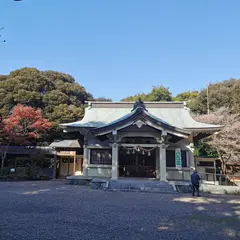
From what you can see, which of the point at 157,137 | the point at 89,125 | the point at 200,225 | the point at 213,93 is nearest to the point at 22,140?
the point at 89,125

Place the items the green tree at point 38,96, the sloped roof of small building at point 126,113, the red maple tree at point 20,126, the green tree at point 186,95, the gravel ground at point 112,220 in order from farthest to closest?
1. the green tree at point 186,95
2. the green tree at point 38,96
3. the red maple tree at point 20,126
4. the sloped roof of small building at point 126,113
5. the gravel ground at point 112,220

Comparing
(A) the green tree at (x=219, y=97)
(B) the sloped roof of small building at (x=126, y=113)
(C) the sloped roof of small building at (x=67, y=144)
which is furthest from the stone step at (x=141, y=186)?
(A) the green tree at (x=219, y=97)

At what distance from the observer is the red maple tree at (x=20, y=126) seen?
774 inches

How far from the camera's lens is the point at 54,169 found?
65.0 feet

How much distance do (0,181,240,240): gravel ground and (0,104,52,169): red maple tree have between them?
43.1 feet

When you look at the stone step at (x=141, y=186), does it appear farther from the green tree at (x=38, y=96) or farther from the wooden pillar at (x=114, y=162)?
the green tree at (x=38, y=96)

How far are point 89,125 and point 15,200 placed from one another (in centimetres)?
804

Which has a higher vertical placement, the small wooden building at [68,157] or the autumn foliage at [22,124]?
the autumn foliage at [22,124]

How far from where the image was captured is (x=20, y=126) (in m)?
21.0

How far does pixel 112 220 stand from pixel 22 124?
19009mm

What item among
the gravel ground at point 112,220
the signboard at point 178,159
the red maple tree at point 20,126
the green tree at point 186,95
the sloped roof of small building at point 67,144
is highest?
the green tree at point 186,95

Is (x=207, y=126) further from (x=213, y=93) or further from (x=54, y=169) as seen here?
(x=213, y=93)

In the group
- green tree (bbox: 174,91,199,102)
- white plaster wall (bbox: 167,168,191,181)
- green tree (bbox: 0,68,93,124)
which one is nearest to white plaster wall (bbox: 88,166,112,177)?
white plaster wall (bbox: 167,168,191,181)

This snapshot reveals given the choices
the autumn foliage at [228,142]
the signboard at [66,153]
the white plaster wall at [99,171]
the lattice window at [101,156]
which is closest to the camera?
the white plaster wall at [99,171]
